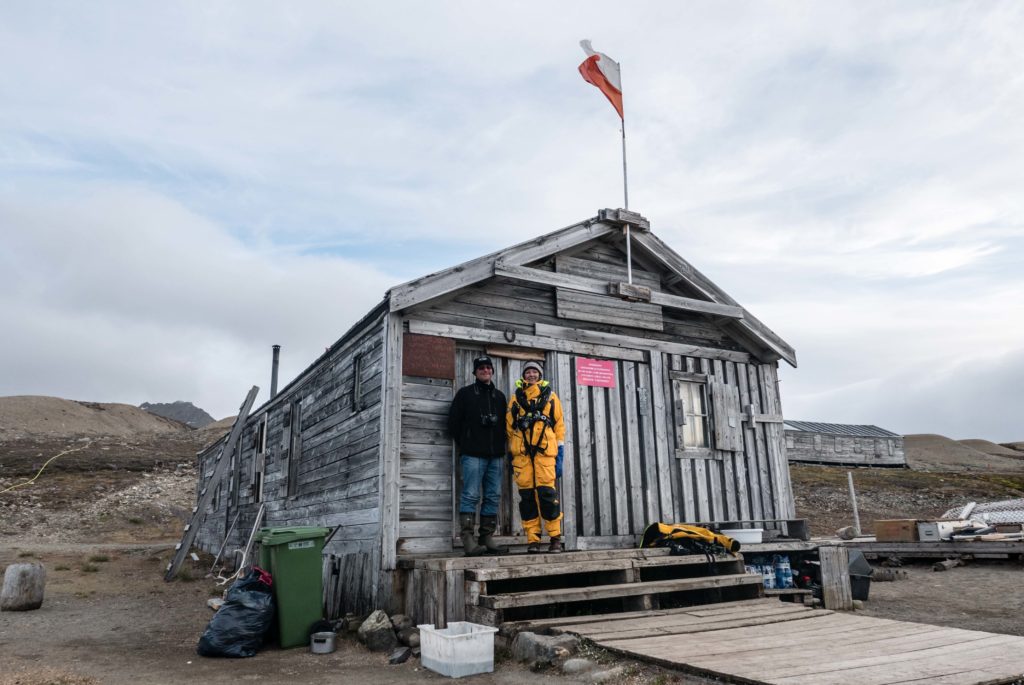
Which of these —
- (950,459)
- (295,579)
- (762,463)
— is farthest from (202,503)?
(950,459)

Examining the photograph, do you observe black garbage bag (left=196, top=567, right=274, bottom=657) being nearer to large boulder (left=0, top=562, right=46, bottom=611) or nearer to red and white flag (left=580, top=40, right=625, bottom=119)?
large boulder (left=0, top=562, right=46, bottom=611)

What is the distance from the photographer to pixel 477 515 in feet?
26.3

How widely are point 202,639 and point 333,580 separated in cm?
215

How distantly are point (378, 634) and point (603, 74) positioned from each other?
8.15 meters

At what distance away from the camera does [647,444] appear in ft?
31.4

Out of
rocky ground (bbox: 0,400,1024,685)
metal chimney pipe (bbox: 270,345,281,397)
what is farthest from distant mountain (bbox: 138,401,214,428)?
metal chimney pipe (bbox: 270,345,281,397)

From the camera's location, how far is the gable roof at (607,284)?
8.19 m

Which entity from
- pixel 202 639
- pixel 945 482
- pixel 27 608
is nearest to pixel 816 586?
pixel 202 639

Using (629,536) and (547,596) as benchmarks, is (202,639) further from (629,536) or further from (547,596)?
(629,536)

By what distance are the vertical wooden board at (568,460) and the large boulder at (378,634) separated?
8.37ft

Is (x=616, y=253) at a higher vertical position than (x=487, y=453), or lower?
higher

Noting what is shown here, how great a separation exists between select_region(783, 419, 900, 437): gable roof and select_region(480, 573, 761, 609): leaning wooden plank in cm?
3118

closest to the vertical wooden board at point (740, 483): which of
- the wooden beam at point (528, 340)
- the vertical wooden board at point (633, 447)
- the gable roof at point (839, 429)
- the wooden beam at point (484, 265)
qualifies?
the vertical wooden board at point (633, 447)

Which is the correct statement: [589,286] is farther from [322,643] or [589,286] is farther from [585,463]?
[322,643]
